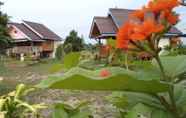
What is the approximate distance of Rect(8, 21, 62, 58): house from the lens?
147 feet

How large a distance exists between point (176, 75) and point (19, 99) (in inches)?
18.8

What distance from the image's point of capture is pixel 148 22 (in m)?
0.79

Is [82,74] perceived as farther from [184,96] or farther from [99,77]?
[184,96]

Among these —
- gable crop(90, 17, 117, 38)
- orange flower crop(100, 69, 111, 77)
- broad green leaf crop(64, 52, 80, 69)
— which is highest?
gable crop(90, 17, 117, 38)

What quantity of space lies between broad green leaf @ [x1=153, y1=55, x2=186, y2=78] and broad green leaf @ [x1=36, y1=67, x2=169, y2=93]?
0.16 ft

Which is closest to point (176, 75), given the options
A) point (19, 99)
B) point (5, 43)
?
point (19, 99)

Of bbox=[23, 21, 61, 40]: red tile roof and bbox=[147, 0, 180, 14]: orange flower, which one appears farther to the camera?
bbox=[23, 21, 61, 40]: red tile roof

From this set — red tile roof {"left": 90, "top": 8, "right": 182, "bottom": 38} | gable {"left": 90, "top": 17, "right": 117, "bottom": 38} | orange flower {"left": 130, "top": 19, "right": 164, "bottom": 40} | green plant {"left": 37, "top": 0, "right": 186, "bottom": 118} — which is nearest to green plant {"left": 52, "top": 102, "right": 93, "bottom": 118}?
green plant {"left": 37, "top": 0, "right": 186, "bottom": 118}

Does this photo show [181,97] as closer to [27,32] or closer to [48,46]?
[27,32]

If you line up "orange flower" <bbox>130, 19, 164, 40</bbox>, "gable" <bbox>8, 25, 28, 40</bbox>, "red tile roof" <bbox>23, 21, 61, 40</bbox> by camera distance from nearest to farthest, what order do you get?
"orange flower" <bbox>130, 19, 164, 40</bbox> → "gable" <bbox>8, 25, 28, 40</bbox> → "red tile roof" <bbox>23, 21, 61, 40</bbox>

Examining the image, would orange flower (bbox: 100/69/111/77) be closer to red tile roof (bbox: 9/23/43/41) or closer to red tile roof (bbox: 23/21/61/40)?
red tile roof (bbox: 9/23/43/41)

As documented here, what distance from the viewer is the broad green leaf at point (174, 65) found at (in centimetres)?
87

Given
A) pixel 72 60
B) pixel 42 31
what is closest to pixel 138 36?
pixel 72 60

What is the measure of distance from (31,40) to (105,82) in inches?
1744
